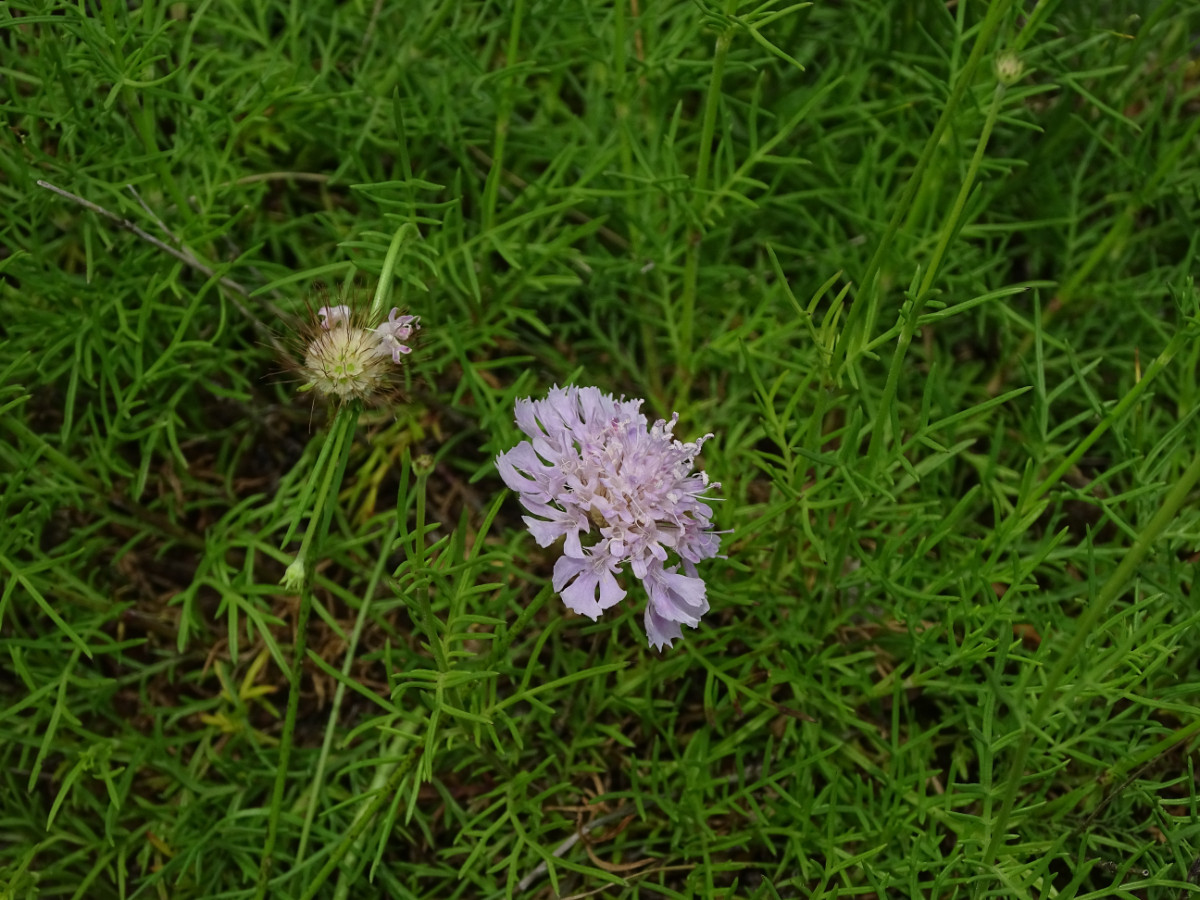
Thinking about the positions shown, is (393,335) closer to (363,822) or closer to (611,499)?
(611,499)

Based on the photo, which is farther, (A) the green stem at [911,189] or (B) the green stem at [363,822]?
(B) the green stem at [363,822]

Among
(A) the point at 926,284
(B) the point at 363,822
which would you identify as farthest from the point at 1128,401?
(B) the point at 363,822

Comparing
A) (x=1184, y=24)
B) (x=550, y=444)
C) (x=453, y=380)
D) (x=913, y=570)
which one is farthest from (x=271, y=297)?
(x=1184, y=24)

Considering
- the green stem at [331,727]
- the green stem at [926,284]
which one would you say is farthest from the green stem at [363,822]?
the green stem at [926,284]

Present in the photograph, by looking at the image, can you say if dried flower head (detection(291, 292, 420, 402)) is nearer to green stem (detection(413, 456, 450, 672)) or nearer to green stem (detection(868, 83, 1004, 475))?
green stem (detection(413, 456, 450, 672))

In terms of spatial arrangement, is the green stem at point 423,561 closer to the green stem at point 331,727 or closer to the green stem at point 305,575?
the green stem at point 305,575

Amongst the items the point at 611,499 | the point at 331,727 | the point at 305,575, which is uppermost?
the point at 611,499
